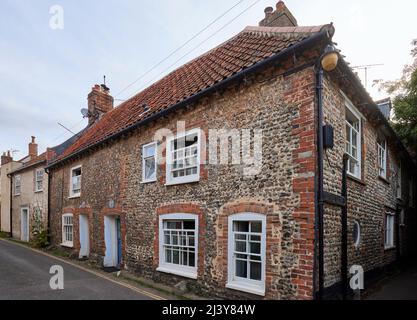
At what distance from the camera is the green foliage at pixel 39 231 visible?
59.3 feet

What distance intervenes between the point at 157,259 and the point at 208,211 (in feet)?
9.88

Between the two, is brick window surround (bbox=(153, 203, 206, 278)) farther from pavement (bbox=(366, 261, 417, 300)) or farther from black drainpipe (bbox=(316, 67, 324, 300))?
pavement (bbox=(366, 261, 417, 300))

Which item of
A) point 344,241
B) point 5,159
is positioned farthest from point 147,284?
point 5,159

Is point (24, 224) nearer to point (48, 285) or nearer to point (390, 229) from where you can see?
point (48, 285)

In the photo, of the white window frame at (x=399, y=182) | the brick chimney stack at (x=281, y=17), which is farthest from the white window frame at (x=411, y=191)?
the brick chimney stack at (x=281, y=17)

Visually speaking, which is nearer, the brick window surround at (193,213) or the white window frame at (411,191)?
the brick window surround at (193,213)

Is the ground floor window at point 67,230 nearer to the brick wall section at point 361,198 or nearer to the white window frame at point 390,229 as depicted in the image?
the brick wall section at point 361,198

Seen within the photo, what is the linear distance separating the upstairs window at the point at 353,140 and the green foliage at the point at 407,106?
18.8ft

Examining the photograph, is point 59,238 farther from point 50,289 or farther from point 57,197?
point 50,289

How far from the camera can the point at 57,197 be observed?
1778 centimetres

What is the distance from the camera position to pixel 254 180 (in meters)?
7.04

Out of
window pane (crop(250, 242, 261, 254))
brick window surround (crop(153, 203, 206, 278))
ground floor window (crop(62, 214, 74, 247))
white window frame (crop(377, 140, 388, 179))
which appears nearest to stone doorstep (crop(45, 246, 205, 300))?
brick window surround (crop(153, 203, 206, 278))

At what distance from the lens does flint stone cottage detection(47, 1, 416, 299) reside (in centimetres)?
628

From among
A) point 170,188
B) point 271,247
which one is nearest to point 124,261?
point 170,188
